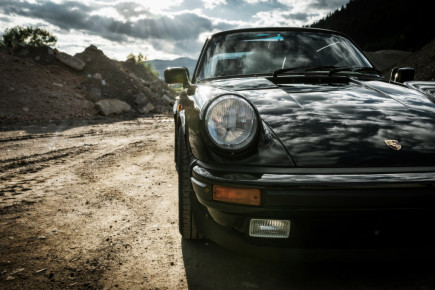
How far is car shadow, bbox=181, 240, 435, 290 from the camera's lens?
5.21ft

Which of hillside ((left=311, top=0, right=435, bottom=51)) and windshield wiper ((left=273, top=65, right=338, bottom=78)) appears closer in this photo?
windshield wiper ((left=273, top=65, right=338, bottom=78))

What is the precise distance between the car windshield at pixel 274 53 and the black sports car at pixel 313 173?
2.35 feet

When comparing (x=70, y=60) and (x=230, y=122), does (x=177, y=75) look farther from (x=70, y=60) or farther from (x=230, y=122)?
(x=70, y=60)

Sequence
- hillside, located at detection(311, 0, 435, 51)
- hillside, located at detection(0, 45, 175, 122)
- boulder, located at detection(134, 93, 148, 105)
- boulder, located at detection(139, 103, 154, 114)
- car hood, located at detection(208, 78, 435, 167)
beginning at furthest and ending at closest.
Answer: hillside, located at detection(311, 0, 435, 51) < boulder, located at detection(134, 93, 148, 105) < boulder, located at detection(139, 103, 154, 114) < hillside, located at detection(0, 45, 175, 122) < car hood, located at detection(208, 78, 435, 167)

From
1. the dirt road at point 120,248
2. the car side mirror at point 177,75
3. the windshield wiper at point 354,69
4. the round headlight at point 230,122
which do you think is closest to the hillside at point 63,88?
the dirt road at point 120,248

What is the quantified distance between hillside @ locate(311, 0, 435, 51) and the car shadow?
5807cm

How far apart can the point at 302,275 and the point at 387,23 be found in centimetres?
7308

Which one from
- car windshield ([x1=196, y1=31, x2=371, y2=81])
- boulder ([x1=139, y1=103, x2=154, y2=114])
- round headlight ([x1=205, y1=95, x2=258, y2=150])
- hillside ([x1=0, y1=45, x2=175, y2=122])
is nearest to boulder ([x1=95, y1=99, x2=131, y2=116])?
hillside ([x1=0, y1=45, x2=175, y2=122])

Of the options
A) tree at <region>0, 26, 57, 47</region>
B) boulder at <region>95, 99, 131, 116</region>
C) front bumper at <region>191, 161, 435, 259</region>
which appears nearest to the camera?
Result: front bumper at <region>191, 161, 435, 259</region>

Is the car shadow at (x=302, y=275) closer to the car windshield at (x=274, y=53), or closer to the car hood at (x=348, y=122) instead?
the car hood at (x=348, y=122)

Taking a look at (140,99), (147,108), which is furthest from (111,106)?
(140,99)

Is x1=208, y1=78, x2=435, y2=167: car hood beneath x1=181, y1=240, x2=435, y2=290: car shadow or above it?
above

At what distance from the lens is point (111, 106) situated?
501 inches

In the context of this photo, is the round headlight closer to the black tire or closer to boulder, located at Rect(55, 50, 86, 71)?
the black tire
